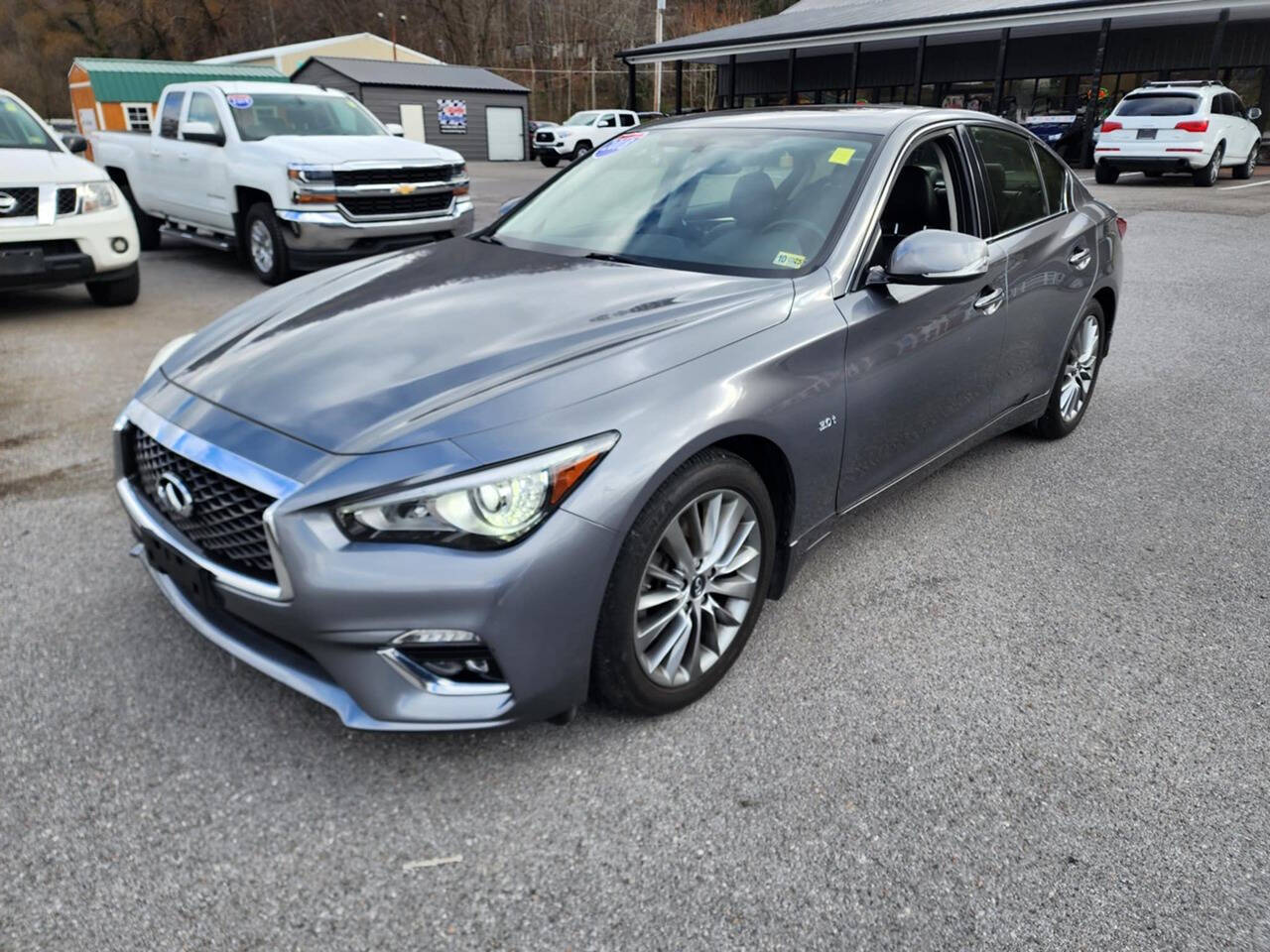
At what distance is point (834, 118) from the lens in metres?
3.71

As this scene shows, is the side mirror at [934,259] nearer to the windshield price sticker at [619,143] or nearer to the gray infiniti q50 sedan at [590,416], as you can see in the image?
the gray infiniti q50 sedan at [590,416]

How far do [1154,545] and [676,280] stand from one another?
2279mm

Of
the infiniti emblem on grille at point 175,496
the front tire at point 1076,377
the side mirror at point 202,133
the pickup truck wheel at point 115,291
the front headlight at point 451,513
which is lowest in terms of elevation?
the pickup truck wheel at point 115,291

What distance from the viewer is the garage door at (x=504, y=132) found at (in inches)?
1544

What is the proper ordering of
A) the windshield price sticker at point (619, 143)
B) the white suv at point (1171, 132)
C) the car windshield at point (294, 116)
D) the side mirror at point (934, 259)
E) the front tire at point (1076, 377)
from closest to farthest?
the side mirror at point (934, 259) → the windshield price sticker at point (619, 143) → the front tire at point (1076, 377) → the car windshield at point (294, 116) → the white suv at point (1171, 132)

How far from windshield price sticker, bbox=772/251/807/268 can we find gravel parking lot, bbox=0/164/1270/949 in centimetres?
116

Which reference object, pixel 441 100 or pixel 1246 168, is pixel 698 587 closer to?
pixel 1246 168

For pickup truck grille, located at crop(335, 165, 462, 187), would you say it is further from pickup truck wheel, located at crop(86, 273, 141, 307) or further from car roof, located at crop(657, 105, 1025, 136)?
car roof, located at crop(657, 105, 1025, 136)

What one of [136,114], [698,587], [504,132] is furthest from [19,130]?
[504,132]

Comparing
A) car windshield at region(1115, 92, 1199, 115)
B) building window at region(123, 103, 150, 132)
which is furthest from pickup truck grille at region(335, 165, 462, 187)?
building window at region(123, 103, 150, 132)

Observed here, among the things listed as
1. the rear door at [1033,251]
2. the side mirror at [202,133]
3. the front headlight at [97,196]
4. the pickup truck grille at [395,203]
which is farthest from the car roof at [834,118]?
the side mirror at [202,133]

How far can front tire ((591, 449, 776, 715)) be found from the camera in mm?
2426

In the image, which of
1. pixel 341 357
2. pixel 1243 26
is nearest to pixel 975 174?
pixel 341 357

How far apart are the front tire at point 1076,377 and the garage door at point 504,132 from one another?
3689cm
